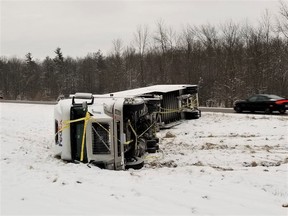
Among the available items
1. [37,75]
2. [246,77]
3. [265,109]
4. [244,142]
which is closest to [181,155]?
[244,142]

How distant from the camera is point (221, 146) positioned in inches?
→ 517

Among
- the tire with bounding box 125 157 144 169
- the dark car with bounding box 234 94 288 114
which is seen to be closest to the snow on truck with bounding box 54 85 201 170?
the tire with bounding box 125 157 144 169

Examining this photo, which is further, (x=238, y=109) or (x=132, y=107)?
(x=238, y=109)

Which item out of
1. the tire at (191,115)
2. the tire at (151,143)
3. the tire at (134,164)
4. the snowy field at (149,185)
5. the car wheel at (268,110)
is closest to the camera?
the snowy field at (149,185)

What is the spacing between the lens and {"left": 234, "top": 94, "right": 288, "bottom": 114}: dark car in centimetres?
2380

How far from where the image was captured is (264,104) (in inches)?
972

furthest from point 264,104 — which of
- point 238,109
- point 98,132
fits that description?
point 98,132

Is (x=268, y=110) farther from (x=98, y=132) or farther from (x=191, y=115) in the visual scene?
(x=98, y=132)

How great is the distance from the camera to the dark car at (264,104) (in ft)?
78.1

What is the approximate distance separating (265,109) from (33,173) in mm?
20250

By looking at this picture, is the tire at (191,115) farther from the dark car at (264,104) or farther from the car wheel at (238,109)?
the car wheel at (238,109)

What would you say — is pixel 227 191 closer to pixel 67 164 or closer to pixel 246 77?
pixel 67 164

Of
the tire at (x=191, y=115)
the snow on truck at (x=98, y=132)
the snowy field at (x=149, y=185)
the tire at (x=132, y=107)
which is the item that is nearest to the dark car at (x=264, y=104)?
the tire at (x=191, y=115)

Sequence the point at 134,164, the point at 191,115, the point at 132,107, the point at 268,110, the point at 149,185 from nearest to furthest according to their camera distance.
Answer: the point at 149,185 → the point at 134,164 → the point at 132,107 → the point at 191,115 → the point at 268,110
